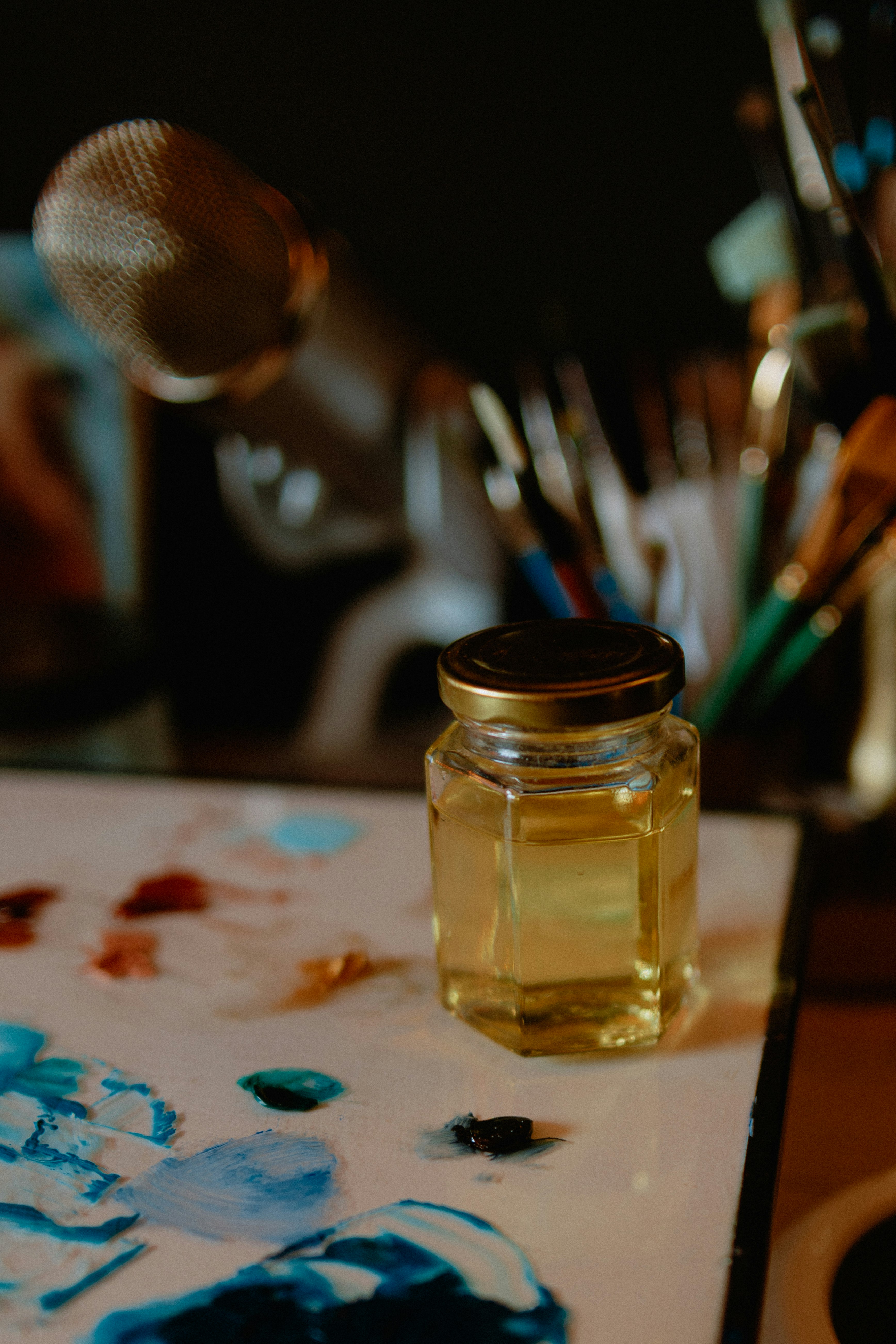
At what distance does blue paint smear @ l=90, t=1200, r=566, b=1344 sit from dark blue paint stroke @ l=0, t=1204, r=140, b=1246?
0.02 m

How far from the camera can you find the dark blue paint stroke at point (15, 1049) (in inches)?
9.4

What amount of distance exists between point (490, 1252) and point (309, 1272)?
31 millimetres

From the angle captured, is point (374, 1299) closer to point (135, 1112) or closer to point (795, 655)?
point (135, 1112)

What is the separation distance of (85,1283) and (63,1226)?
0.05 ft

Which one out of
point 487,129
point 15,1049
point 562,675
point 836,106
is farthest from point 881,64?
point 15,1049

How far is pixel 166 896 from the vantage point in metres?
0.32

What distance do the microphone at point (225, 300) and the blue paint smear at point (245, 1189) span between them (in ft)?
1.02

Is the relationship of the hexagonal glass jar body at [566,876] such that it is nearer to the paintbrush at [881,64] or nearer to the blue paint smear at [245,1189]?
the blue paint smear at [245,1189]

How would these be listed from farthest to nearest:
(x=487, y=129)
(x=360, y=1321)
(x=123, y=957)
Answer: (x=487, y=129) → (x=123, y=957) → (x=360, y=1321)

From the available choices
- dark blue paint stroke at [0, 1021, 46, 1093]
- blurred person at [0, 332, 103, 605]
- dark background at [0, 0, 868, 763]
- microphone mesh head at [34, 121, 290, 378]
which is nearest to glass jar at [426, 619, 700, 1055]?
dark blue paint stroke at [0, 1021, 46, 1093]

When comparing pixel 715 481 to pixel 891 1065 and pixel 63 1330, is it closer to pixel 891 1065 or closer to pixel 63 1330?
pixel 891 1065

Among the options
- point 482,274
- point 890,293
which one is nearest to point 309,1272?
point 890,293

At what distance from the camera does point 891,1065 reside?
1.00ft

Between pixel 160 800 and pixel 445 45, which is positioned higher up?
pixel 445 45
